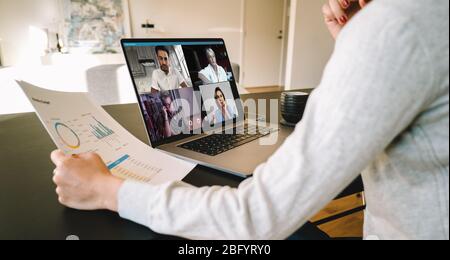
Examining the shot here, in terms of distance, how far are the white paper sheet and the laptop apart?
5 centimetres

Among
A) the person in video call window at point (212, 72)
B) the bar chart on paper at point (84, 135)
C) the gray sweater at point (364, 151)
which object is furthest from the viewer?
the person in video call window at point (212, 72)

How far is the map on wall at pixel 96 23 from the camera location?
14.0 feet

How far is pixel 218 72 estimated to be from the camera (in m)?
0.98

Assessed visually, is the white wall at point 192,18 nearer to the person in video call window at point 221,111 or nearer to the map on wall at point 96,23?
the map on wall at point 96,23

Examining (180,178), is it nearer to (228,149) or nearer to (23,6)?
(228,149)

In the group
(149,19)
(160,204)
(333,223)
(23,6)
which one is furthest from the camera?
(149,19)

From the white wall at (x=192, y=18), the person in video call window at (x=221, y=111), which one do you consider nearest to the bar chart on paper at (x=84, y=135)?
the person in video call window at (x=221, y=111)

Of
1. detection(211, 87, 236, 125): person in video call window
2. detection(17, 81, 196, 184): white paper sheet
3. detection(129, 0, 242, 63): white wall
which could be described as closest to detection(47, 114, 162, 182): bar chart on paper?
detection(17, 81, 196, 184): white paper sheet

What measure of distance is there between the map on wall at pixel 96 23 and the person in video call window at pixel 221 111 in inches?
161

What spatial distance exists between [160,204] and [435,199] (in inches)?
15.0

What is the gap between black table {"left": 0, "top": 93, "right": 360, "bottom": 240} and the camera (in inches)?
17.2

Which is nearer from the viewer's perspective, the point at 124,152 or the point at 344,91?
the point at 344,91

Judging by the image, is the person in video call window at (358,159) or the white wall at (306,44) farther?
the white wall at (306,44)
